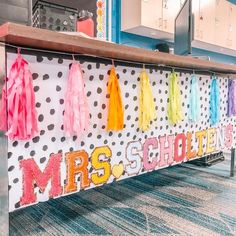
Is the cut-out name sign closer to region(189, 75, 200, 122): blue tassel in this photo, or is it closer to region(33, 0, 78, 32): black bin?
region(189, 75, 200, 122): blue tassel

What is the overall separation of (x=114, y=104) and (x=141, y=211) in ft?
2.35

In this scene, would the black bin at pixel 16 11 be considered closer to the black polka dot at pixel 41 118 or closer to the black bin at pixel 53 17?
the black bin at pixel 53 17

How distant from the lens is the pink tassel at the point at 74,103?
3.22 feet

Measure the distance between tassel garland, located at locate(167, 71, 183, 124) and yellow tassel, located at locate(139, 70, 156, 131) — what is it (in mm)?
197

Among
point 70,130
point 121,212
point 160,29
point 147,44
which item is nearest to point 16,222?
point 121,212

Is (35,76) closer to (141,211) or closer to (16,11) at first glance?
(16,11)

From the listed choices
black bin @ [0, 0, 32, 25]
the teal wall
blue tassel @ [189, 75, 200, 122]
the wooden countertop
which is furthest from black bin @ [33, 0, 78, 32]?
the teal wall

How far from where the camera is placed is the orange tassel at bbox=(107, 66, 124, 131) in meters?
1.14

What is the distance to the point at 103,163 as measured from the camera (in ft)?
3.81

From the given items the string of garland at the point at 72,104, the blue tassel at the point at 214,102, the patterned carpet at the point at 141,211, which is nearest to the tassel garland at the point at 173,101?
the string of garland at the point at 72,104

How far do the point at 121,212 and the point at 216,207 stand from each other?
58cm

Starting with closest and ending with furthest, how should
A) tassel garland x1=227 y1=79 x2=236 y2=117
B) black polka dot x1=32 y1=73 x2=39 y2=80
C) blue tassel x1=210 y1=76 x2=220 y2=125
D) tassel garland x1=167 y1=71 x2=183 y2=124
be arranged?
black polka dot x1=32 y1=73 x2=39 y2=80 → tassel garland x1=167 y1=71 x2=183 y2=124 → blue tassel x1=210 y1=76 x2=220 y2=125 → tassel garland x1=227 y1=79 x2=236 y2=117

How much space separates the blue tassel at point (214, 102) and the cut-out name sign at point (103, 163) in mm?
84

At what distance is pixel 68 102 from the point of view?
0.98m
